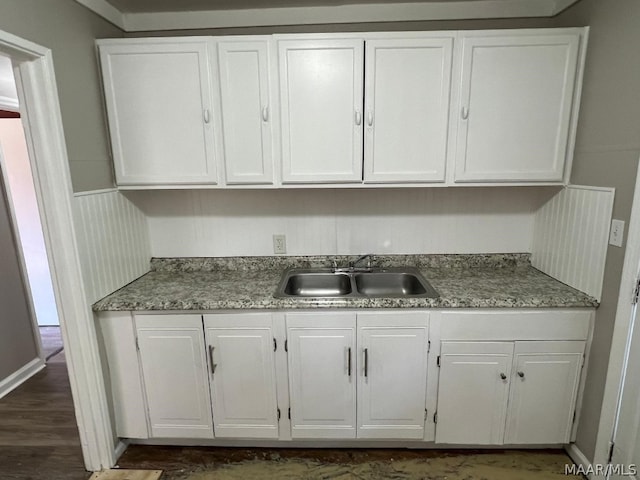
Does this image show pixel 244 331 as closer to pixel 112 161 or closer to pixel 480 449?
pixel 112 161

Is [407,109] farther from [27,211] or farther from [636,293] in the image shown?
[27,211]

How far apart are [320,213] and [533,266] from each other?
1391mm

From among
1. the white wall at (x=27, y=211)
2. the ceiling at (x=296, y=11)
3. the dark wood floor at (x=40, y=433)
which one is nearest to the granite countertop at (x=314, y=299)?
the dark wood floor at (x=40, y=433)

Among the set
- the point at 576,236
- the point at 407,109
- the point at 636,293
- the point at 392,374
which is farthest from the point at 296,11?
the point at 636,293

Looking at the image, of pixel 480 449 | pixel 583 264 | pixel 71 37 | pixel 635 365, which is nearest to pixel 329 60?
pixel 71 37

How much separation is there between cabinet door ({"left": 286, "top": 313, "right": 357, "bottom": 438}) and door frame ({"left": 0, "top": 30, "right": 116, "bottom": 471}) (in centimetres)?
97

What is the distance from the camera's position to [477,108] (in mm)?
1690

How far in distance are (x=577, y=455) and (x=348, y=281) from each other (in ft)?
4.83

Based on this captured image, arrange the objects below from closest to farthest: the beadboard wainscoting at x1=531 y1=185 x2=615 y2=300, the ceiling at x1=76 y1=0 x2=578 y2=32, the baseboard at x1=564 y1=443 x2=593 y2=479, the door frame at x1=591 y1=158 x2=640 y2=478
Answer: the door frame at x1=591 y1=158 x2=640 y2=478 → the beadboard wainscoting at x1=531 y1=185 x2=615 y2=300 → the baseboard at x1=564 y1=443 x2=593 y2=479 → the ceiling at x1=76 y1=0 x2=578 y2=32

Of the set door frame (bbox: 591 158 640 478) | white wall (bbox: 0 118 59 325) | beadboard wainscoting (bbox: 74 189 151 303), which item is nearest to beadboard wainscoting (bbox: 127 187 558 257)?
beadboard wainscoting (bbox: 74 189 151 303)

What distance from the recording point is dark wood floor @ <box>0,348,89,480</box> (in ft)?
5.68

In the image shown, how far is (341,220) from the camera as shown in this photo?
214 centimetres

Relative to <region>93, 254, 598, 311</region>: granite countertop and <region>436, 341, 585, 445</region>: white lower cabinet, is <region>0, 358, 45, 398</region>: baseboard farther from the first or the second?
<region>436, 341, 585, 445</region>: white lower cabinet

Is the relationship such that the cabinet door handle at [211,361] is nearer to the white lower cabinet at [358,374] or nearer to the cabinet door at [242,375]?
the cabinet door at [242,375]
